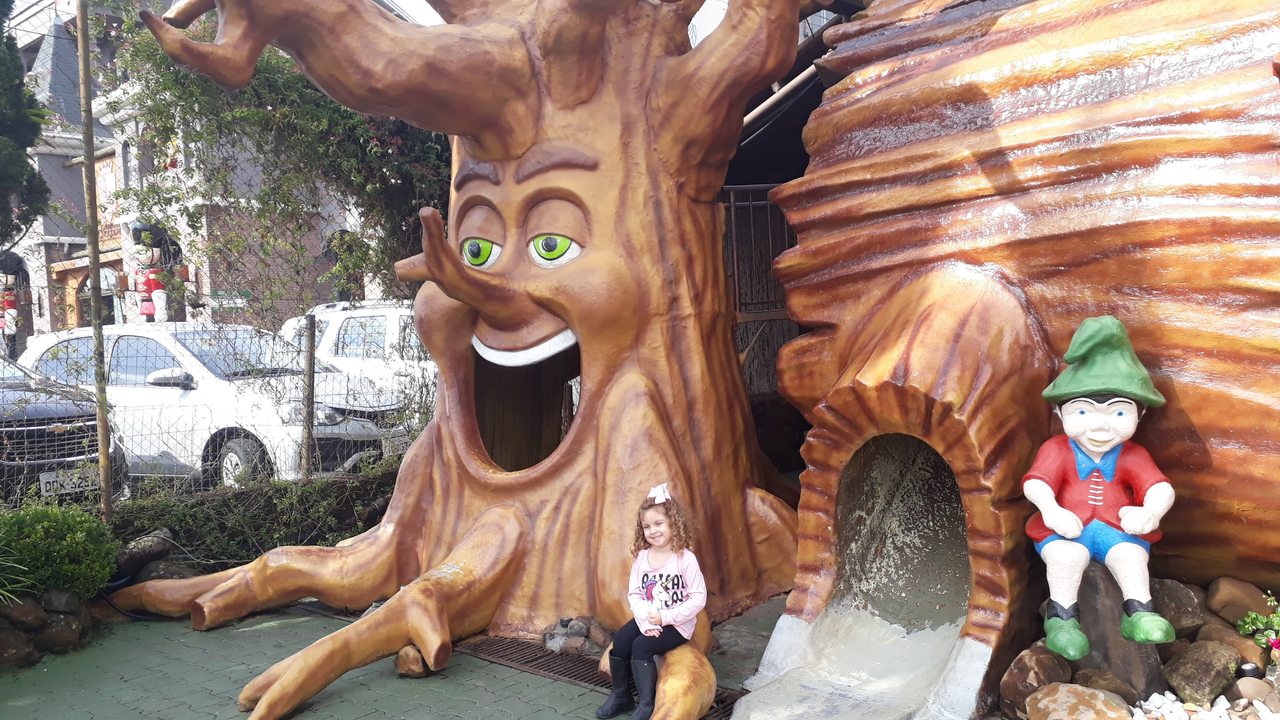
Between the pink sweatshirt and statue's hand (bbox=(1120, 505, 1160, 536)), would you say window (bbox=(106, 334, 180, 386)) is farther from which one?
statue's hand (bbox=(1120, 505, 1160, 536))

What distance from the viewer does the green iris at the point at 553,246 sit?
459cm

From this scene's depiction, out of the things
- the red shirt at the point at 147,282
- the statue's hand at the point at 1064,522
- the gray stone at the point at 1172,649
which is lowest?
the gray stone at the point at 1172,649

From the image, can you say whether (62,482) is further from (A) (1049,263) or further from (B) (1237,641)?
(B) (1237,641)

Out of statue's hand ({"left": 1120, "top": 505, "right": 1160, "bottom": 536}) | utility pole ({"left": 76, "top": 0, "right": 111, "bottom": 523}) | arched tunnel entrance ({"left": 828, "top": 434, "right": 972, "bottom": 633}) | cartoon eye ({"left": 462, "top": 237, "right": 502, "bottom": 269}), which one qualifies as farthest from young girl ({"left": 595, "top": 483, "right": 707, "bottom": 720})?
utility pole ({"left": 76, "top": 0, "right": 111, "bottom": 523})

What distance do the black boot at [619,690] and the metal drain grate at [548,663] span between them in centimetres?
22

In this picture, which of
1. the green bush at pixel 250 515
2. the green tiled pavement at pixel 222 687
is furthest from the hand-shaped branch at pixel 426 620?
the green bush at pixel 250 515

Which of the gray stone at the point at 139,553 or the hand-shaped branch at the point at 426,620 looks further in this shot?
the gray stone at the point at 139,553

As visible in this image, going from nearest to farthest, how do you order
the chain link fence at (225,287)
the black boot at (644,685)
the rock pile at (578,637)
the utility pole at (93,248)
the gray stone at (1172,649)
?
the gray stone at (1172,649) < the black boot at (644,685) < the rock pile at (578,637) < the utility pole at (93,248) < the chain link fence at (225,287)

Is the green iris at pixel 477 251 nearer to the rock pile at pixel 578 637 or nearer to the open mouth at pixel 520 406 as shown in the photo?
the open mouth at pixel 520 406

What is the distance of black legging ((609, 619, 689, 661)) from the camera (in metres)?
3.59

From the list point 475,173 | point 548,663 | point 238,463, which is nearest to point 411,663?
point 548,663

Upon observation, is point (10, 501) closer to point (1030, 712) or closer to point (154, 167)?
point (154, 167)

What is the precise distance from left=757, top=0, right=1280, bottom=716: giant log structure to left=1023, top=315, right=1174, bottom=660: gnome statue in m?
0.19

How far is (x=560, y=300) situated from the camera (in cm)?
452
